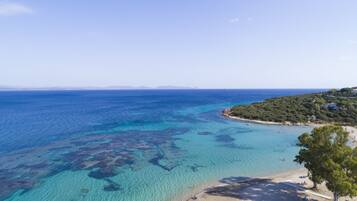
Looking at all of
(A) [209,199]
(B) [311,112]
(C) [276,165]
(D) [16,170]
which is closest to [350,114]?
(B) [311,112]

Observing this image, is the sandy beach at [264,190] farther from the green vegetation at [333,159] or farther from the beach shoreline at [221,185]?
the green vegetation at [333,159]

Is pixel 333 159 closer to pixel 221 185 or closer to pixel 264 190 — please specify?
pixel 264 190

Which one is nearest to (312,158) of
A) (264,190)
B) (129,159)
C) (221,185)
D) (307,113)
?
(264,190)

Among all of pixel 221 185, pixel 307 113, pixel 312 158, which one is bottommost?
pixel 221 185

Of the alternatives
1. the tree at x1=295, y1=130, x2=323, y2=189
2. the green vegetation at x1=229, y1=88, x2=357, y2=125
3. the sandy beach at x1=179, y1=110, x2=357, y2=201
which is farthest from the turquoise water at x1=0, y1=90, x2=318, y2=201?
the green vegetation at x1=229, y1=88, x2=357, y2=125

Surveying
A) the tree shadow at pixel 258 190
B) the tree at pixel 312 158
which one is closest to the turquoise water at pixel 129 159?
the tree shadow at pixel 258 190

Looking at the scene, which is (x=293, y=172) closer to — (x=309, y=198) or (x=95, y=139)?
(x=309, y=198)
